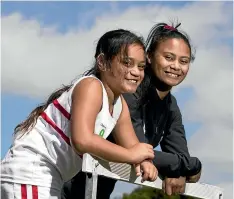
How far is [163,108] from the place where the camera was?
4969 mm

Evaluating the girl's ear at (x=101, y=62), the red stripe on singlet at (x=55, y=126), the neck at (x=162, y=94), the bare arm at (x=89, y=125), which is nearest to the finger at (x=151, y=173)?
the bare arm at (x=89, y=125)

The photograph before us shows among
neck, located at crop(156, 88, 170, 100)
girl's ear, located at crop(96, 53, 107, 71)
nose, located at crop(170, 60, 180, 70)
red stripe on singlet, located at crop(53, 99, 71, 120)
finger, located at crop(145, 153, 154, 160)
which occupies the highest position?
nose, located at crop(170, 60, 180, 70)

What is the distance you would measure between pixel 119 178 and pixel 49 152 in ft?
1.51

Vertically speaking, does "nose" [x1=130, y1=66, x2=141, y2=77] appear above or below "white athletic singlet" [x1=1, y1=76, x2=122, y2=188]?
above

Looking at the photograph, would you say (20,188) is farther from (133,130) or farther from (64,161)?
(133,130)

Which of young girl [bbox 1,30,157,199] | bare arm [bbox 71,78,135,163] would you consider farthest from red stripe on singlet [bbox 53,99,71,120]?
bare arm [bbox 71,78,135,163]

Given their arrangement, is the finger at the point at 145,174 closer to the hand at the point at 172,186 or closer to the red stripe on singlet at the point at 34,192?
the hand at the point at 172,186

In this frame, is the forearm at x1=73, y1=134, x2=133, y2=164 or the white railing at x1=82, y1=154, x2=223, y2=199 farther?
the forearm at x1=73, y1=134, x2=133, y2=164

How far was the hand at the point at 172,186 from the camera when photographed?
14.0ft

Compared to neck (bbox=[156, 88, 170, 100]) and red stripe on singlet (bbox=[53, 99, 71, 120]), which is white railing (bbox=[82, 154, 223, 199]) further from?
neck (bbox=[156, 88, 170, 100])

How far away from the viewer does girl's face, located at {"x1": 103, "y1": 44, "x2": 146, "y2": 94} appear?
13.6 ft

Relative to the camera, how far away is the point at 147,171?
13.0ft

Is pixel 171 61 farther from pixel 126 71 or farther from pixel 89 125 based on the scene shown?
pixel 89 125

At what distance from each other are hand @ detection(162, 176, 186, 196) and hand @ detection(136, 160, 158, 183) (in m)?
0.26
